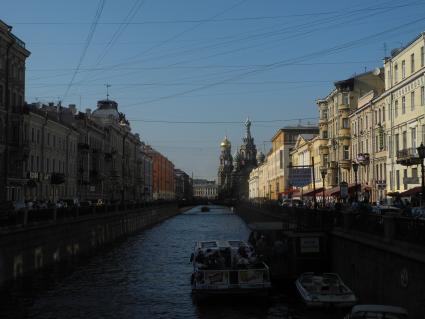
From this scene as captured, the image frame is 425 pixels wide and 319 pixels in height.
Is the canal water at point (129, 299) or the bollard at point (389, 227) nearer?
the bollard at point (389, 227)

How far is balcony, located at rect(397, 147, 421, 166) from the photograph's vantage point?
51981 mm

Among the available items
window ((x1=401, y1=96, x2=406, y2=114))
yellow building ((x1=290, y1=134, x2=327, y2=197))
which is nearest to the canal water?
window ((x1=401, y1=96, x2=406, y2=114))

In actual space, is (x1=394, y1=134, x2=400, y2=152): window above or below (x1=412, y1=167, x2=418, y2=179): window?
above

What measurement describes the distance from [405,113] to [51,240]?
31.9m

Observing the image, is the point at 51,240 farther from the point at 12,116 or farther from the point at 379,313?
the point at 379,313

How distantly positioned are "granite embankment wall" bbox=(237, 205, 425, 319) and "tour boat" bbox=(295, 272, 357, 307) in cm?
82

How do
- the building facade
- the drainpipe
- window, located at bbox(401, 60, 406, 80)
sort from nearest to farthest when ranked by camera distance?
window, located at bbox(401, 60, 406, 80), the building facade, the drainpipe

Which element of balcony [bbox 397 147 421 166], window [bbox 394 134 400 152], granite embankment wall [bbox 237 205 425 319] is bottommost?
granite embankment wall [bbox 237 205 425 319]

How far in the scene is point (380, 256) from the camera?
2373cm

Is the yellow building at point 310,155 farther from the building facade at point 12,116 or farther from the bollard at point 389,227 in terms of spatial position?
the bollard at point 389,227

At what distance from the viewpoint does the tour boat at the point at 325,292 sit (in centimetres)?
2473

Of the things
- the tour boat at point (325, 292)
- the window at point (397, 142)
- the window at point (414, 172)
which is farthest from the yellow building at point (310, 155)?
the tour boat at point (325, 292)

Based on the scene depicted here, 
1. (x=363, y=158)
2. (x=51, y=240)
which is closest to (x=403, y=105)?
(x=363, y=158)

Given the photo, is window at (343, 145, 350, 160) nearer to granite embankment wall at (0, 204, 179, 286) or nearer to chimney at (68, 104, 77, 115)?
granite embankment wall at (0, 204, 179, 286)
